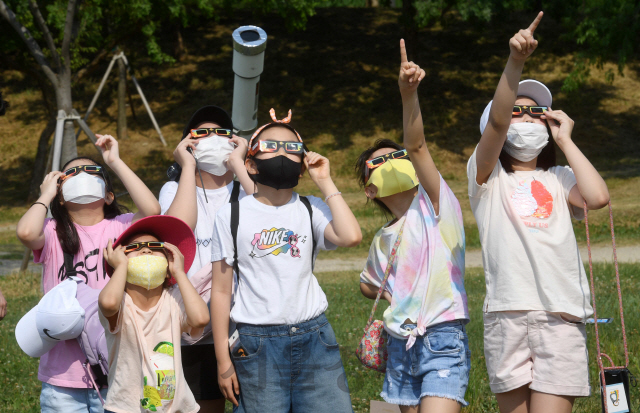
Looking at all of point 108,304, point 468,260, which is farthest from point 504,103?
point 468,260

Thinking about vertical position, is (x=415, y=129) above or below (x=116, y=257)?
above

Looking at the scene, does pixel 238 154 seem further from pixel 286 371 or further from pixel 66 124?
pixel 66 124

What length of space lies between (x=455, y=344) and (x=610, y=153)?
20.5m

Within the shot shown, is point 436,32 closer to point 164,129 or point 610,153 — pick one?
point 610,153

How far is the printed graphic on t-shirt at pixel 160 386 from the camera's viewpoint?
330 centimetres

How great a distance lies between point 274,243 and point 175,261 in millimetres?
526

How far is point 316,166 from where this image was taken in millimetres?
3580

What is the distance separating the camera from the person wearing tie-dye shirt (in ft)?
10.8

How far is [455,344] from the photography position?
335 cm

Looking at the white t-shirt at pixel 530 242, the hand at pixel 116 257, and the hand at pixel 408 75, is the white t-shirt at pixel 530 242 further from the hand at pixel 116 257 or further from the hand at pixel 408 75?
the hand at pixel 116 257

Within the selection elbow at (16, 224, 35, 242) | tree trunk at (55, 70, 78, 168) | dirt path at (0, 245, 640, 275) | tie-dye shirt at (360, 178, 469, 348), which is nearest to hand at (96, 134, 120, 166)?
elbow at (16, 224, 35, 242)

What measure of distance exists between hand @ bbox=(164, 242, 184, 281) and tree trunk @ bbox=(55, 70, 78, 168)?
8.85 metres

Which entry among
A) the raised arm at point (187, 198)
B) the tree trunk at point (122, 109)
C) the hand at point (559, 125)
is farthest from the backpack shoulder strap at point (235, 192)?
the tree trunk at point (122, 109)

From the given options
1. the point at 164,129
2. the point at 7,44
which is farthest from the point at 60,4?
the point at 164,129
